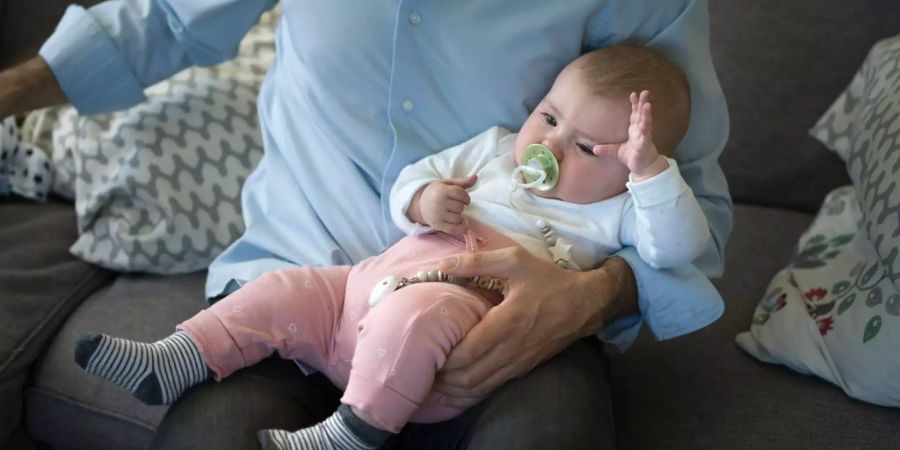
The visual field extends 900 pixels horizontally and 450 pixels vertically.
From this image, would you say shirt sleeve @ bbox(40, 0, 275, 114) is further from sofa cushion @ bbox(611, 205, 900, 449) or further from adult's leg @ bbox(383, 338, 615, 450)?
sofa cushion @ bbox(611, 205, 900, 449)

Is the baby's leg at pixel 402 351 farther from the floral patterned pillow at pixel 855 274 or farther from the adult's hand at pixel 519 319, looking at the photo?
the floral patterned pillow at pixel 855 274

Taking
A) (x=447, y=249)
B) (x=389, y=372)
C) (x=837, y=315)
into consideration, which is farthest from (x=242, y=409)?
(x=837, y=315)

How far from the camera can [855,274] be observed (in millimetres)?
1371

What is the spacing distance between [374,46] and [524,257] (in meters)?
0.36

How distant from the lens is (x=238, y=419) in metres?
1.05

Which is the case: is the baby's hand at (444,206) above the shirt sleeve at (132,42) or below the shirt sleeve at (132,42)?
below

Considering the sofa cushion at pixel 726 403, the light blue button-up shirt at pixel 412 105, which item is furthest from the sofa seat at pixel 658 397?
the light blue button-up shirt at pixel 412 105

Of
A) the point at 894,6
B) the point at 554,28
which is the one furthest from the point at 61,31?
the point at 894,6

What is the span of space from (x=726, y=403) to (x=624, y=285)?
0.84ft

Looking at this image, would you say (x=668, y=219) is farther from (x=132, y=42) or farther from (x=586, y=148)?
(x=132, y=42)

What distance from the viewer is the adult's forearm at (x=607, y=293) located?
113cm

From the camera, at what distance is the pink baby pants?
3.27 ft

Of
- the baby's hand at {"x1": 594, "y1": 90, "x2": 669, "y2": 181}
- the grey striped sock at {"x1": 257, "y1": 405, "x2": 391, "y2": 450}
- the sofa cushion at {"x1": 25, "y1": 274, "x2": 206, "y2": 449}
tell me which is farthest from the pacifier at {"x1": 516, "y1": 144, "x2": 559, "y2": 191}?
the sofa cushion at {"x1": 25, "y1": 274, "x2": 206, "y2": 449}

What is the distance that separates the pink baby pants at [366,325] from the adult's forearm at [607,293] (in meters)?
0.11
